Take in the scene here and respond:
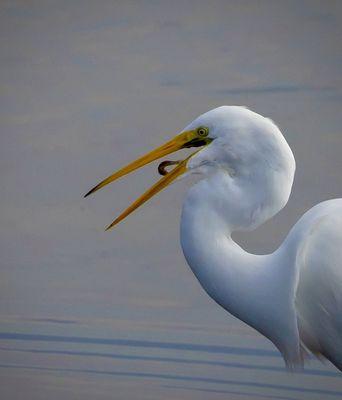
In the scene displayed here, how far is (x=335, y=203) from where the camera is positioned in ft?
9.29

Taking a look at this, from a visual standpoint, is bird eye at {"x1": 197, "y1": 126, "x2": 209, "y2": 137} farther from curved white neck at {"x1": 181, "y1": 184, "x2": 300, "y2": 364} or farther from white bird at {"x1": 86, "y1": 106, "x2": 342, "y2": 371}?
curved white neck at {"x1": 181, "y1": 184, "x2": 300, "y2": 364}

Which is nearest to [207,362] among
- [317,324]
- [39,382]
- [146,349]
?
[146,349]

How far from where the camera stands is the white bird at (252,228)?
2699 millimetres

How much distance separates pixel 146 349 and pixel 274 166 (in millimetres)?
2112

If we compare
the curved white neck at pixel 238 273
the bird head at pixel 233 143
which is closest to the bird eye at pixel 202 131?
the bird head at pixel 233 143

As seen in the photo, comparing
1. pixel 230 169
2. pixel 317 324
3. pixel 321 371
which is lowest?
pixel 321 371

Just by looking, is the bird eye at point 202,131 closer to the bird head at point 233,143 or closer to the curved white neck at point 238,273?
the bird head at point 233,143

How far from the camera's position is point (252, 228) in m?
2.75

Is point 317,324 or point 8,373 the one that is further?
point 8,373

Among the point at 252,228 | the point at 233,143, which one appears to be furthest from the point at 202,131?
the point at 252,228

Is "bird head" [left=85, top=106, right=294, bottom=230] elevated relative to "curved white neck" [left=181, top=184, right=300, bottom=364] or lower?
elevated

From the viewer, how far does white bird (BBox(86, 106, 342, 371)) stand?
2.70 meters

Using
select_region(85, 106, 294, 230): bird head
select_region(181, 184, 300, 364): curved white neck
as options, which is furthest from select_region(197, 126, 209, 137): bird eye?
select_region(181, 184, 300, 364): curved white neck

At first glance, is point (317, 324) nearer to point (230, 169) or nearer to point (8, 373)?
point (230, 169)
